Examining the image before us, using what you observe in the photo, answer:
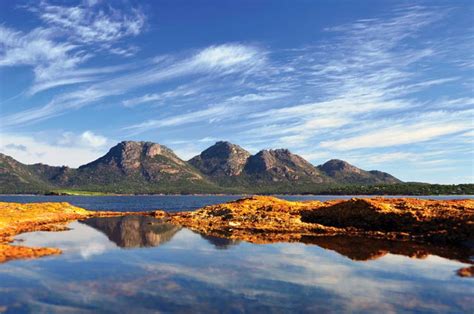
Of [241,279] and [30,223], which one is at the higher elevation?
[30,223]

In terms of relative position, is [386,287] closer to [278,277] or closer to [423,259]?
[278,277]

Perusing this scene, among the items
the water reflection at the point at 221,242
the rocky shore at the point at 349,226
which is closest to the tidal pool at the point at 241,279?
the water reflection at the point at 221,242

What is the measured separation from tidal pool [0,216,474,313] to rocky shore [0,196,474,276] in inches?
31.0

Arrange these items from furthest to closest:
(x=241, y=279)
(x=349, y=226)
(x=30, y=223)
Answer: (x=30, y=223), (x=349, y=226), (x=241, y=279)

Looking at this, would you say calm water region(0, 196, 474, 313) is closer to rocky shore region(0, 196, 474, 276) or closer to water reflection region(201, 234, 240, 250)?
water reflection region(201, 234, 240, 250)

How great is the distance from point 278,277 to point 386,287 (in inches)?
261

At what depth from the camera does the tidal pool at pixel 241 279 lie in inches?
763

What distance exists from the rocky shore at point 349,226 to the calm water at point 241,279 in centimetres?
95

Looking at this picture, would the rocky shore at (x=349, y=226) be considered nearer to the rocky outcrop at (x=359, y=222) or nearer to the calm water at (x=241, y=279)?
the rocky outcrop at (x=359, y=222)

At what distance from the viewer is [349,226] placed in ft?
173

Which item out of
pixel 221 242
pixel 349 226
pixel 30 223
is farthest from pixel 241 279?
pixel 30 223

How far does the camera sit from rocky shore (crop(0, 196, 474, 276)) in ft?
120

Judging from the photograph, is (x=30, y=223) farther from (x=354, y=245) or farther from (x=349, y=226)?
(x=354, y=245)

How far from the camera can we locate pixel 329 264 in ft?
96.8
